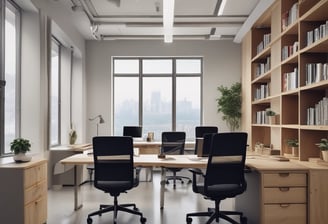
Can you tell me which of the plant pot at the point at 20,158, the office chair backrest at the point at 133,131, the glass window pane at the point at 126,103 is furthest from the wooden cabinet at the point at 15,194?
the glass window pane at the point at 126,103

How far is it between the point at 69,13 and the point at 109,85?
7.94 ft

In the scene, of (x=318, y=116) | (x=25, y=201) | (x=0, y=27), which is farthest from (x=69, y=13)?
(x=318, y=116)

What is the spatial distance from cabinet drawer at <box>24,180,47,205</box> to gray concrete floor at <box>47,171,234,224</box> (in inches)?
21.1

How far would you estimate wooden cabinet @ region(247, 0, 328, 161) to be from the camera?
3740 millimetres

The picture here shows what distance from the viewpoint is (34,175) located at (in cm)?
348

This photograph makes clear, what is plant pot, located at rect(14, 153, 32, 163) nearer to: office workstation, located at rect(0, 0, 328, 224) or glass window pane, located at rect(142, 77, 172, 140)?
office workstation, located at rect(0, 0, 328, 224)

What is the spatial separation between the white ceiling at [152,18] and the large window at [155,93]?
0.86 meters

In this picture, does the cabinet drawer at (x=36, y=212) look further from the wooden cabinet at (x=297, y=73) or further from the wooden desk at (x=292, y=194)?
the wooden cabinet at (x=297, y=73)

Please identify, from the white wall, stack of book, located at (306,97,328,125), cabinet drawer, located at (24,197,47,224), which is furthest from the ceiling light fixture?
cabinet drawer, located at (24,197,47,224)

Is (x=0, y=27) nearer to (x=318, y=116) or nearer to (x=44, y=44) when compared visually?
(x=44, y=44)

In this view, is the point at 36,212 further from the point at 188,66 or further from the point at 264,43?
the point at 188,66

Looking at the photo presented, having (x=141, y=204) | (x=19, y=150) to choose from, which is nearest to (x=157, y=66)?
(x=141, y=204)

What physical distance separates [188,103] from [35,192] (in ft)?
19.0

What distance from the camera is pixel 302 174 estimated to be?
3287mm
